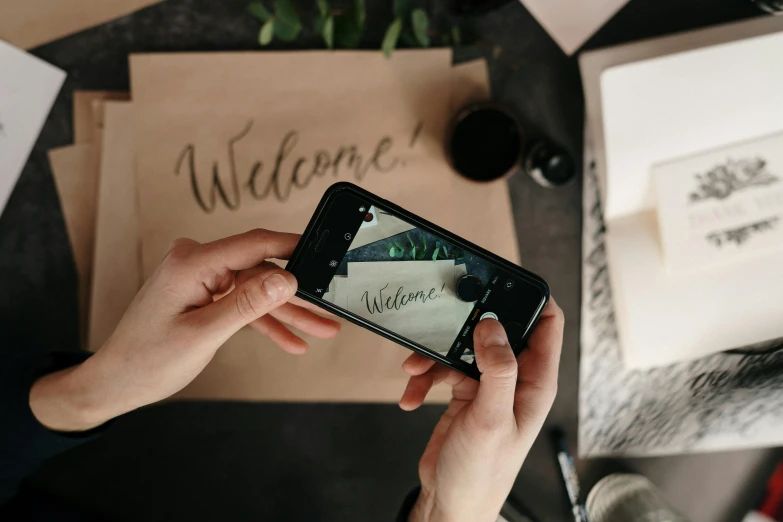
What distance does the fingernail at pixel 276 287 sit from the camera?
0.40 meters

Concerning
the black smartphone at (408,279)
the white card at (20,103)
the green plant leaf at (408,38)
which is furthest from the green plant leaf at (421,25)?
the white card at (20,103)

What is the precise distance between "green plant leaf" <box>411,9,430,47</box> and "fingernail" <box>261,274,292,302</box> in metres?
0.32

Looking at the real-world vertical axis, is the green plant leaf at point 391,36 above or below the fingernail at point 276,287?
above

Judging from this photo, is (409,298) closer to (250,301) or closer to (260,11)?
(250,301)

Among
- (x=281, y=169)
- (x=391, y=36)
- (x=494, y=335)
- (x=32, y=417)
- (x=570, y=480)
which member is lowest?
(x=570, y=480)

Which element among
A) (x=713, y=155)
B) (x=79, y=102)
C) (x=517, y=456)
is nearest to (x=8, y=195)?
(x=79, y=102)

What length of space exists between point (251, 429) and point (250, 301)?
28 centimetres

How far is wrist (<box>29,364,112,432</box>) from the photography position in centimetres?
50

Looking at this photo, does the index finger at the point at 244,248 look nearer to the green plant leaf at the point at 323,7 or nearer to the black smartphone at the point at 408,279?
the black smartphone at the point at 408,279

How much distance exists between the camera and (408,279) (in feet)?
1.47

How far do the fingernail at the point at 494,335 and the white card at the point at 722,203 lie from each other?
26 centimetres

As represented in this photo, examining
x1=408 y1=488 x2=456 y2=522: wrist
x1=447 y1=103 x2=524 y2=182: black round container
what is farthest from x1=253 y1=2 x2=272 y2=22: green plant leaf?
x1=408 y1=488 x2=456 y2=522: wrist

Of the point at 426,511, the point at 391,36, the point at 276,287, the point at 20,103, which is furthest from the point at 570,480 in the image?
the point at 20,103

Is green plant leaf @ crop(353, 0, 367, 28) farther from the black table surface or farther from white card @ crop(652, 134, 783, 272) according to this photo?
white card @ crop(652, 134, 783, 272)
